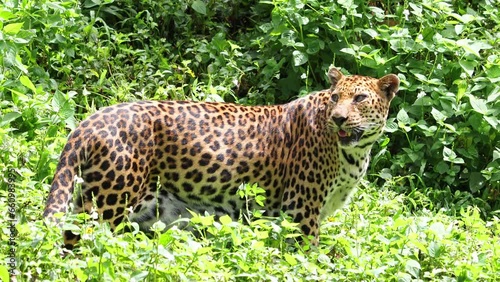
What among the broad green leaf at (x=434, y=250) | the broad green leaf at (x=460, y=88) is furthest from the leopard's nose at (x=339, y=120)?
the broad green leaf at (x=460, y=88)

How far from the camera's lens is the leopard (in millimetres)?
8109

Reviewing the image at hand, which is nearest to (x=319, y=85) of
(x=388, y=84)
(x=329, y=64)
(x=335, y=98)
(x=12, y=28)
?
(x=329, y=64)

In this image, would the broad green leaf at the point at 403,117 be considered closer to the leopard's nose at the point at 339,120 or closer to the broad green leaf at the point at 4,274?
the leopard's nose at the point at 339,120

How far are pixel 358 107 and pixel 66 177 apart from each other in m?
2.46

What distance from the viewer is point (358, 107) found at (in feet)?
28.3

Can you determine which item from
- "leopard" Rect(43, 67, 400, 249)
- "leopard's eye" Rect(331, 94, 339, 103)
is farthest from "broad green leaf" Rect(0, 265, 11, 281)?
"leopard's eye" Rect(331, 94, 339, 103)

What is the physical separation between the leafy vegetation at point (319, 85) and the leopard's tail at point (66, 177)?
10.4 inches

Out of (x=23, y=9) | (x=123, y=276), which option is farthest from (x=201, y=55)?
(x=123, y=276)

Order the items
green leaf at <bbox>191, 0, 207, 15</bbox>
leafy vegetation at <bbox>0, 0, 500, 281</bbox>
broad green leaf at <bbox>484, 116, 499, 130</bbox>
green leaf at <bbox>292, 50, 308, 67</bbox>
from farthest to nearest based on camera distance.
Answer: green leaf at <bbox>191, 0, 207, 15</bbox> < green leaf at <bbox>292, 50, 308, 67</bbox> < broad green leaf at <bbox>484, 116, 499, 130</bbox> < leafy vegetation at <bbox>0, 0, 500, 281</bbox>

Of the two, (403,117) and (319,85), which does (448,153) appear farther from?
(319,85)

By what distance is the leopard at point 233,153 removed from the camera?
26.6ft

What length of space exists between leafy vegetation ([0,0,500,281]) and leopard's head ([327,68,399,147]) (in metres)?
0.75

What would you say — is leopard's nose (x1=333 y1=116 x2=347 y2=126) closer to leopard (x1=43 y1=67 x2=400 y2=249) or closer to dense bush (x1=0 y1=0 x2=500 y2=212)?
leopard (x1=43 y1=67 x2=400 y2=249)

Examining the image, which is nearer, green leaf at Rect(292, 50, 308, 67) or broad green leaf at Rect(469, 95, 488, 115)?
broad green leaf at Rect(469, 95, 488, 115)
